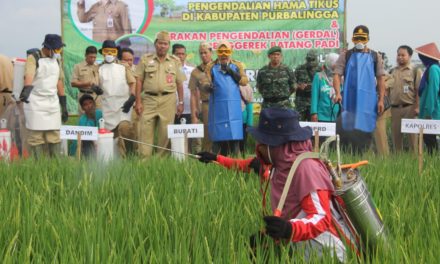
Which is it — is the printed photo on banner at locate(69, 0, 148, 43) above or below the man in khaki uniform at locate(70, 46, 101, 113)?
above

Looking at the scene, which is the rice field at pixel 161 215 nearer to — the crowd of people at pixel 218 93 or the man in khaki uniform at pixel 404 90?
the crowd of people at pixel 218 93

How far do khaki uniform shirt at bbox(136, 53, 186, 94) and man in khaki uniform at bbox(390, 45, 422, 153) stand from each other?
223cm

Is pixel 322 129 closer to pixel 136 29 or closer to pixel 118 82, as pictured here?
pixel 118 82

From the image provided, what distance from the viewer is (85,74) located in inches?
248

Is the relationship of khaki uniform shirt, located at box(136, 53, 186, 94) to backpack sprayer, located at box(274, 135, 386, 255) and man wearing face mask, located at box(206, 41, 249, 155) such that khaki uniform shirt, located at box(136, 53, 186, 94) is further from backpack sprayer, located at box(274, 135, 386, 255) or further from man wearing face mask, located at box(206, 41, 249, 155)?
backpack sprayer, located at box(274, 135, 386, 255)

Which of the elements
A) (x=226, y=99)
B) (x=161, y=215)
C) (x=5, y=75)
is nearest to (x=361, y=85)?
(x=226, y=99)

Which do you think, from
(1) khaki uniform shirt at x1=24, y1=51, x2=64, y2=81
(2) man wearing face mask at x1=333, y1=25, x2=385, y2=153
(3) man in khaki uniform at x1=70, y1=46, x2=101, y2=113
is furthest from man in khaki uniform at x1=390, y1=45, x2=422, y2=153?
(1) khaki uniform shirt at x1=24, y1=51, x2=64, y2=81

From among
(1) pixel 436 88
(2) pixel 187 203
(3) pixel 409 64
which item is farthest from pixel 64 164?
(3) pixel 409 64

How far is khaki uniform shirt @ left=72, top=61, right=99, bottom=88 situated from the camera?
6.31 metres

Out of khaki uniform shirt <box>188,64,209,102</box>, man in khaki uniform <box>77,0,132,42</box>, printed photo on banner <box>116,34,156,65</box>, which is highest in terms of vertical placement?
man in khaki uniform <box>77,0,132,42</box>

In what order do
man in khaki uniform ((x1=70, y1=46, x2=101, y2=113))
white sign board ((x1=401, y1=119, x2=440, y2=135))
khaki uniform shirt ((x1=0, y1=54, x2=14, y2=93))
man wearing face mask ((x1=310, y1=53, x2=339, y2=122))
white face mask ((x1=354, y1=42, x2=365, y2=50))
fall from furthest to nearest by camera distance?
man in khaki uniform ((x1=70, y1=46, x2=101, y2=113)), khaki uniform shirt ((x1=0, y1=54, x2=14, y2=93)), man wearing face mask ((x1=310, y1=53, x2=339, y2=122)), white face mask ((x1=354, y1=42, x2=365, y2=50)), white sign board ((x1=401, y1=119, x2=440, y2=135))

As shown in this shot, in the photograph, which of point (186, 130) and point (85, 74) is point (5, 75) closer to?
point (85, 74)

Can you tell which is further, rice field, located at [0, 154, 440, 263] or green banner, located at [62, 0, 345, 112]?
green banner, located at [62, 0, 345, 112]

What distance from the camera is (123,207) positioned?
271 cm
